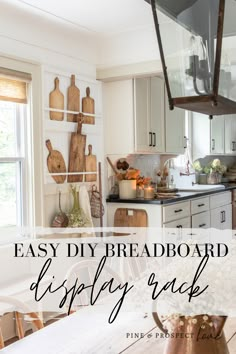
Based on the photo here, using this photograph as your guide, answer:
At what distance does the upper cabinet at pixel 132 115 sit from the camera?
4059 millimetres

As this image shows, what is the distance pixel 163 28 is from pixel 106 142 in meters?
2.62

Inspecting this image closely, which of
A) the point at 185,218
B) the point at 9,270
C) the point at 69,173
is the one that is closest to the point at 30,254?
the point at 9,270

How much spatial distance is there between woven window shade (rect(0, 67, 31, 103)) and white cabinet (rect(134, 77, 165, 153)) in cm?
117

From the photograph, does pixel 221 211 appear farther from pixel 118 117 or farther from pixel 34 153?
pixel 34 153

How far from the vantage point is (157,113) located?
4.43 m

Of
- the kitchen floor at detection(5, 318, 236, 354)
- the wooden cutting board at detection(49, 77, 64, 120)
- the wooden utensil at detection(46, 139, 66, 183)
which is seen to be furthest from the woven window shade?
the kitchen floor at detection(5, 318, 236, 354)

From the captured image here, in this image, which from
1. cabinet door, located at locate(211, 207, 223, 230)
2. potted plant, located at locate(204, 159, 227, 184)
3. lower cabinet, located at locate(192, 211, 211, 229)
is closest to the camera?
lower cabinet, located at locate(192, 211, 211, 229)

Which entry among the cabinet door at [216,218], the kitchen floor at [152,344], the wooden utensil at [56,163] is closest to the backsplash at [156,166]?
the cabinet door at [216,218]

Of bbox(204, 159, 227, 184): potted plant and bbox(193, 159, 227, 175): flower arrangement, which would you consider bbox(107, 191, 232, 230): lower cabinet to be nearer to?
bbox(204, 159, 227, 184): potted plant

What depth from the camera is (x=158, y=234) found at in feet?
13.0

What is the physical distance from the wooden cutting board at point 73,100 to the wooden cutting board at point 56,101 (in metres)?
0.09

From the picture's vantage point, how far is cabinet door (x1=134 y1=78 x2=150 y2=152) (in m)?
4.07

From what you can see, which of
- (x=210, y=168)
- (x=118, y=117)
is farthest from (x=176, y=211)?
(x=210, y=168)

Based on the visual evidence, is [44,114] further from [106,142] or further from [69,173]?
[106,142]
